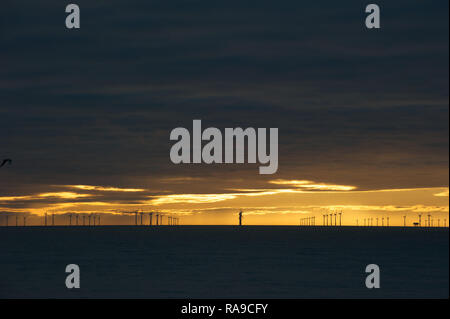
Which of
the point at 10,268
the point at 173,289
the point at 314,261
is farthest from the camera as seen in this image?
the point at 314,261

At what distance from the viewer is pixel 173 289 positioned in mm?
103688

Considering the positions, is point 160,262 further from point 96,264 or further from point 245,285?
point 245,285

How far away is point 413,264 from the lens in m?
161
